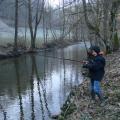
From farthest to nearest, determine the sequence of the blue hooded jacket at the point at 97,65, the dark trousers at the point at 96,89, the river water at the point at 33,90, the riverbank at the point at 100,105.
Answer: the river water at the point at 33,90 < the dark trousers at the point at 96,89 < the blue hooded jacket at the point at 97,65 < the riverbank at the point at 100,105

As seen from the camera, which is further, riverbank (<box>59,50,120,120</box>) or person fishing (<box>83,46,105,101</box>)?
person fishing (<box>83,46,105,101</box>)

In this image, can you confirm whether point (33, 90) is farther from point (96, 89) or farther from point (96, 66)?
point (96, 66)

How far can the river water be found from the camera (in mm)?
14867

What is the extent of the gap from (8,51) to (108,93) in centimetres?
2911

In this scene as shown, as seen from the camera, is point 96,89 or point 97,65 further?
point 96,89

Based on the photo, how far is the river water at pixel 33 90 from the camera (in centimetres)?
1487

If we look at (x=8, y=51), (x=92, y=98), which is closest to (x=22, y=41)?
(x=8, y=51)

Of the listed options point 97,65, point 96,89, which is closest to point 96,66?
point 97,65

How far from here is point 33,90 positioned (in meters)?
19.7

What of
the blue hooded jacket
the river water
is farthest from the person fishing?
the river water

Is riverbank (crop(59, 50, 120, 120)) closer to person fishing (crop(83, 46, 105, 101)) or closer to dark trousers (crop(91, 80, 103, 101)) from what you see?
dark trousers (crop(91, 80, 103, 101))

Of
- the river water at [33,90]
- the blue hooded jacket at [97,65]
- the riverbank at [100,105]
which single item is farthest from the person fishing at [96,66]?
the river water at [33,90]

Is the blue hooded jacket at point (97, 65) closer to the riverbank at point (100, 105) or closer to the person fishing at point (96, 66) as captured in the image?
the person fishing at point (96, 66)

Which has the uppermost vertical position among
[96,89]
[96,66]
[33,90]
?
[96,66]
